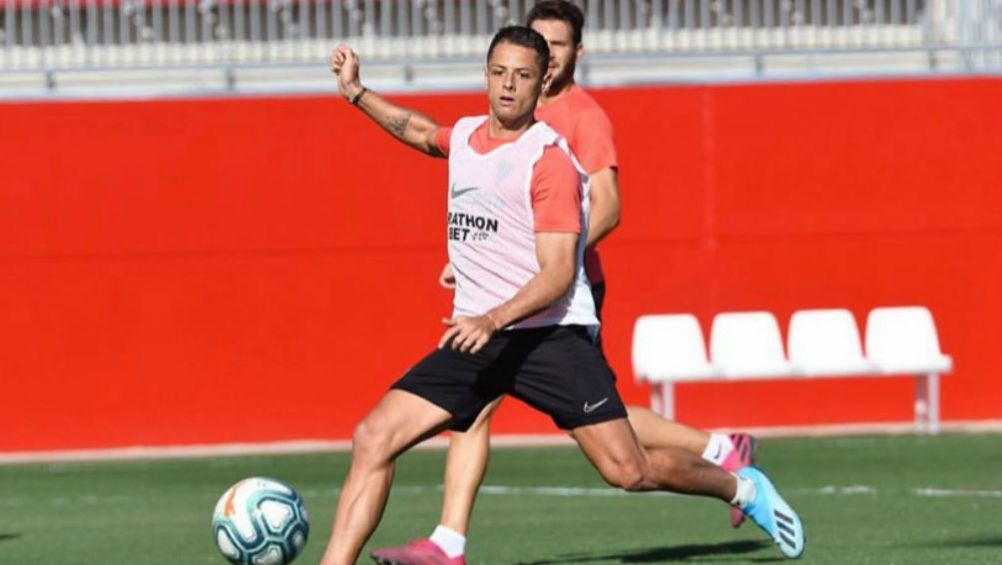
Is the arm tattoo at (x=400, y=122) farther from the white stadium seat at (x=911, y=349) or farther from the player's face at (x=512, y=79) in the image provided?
the white stadium seat at (x=911, y=349)

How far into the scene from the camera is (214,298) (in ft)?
55.7

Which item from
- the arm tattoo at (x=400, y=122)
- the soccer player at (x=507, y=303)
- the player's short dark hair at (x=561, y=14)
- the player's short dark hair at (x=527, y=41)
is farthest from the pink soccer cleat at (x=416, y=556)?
the player's short dark hair at (x=561, y=14)

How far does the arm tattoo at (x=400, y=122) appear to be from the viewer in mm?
8445

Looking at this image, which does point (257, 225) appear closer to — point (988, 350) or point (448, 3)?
point (448, 3)

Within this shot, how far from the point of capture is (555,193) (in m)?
7.59

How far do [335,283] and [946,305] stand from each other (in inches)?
184

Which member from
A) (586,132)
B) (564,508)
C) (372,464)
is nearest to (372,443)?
(372,464)

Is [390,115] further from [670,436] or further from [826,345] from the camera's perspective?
[826,345]

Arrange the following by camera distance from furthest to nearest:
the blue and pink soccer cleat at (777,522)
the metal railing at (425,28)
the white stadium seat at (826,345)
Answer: the metal railing at (425,28)
the white stadium seat at (826,345)
the blue and pink soccer cleat at (777,522)

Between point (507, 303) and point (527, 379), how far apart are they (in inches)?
18.3

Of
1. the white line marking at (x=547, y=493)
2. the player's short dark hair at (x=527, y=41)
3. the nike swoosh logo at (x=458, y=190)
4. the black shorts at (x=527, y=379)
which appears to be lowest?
the white line marking at (x=547, y=493)

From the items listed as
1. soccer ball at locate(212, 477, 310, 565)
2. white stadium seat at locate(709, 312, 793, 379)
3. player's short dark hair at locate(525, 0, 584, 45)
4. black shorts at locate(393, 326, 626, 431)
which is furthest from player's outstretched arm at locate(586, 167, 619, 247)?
white stadium seat at locate(709, 312, 793, 379)

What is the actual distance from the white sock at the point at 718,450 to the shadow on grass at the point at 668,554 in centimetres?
40

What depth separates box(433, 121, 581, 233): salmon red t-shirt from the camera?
7.57 m
